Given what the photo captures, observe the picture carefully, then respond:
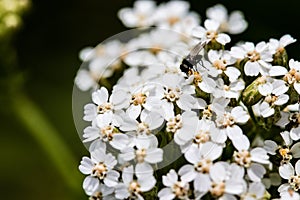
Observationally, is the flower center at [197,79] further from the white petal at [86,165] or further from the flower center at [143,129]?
the white petal at [86,165]

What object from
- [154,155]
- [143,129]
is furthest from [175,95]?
[154,155]

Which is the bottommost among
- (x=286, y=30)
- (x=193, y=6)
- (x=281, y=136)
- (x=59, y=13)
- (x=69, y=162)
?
(x=281, y=136)

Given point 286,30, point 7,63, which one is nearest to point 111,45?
point 7,63

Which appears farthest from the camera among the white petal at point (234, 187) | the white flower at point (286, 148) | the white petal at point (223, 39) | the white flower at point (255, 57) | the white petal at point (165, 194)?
the white petal at point (223, 39)

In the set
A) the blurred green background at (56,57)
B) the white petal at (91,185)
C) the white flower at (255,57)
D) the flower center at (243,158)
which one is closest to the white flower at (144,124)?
the white petal at (91,185)

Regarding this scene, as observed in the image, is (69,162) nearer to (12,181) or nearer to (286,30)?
(12,181)
